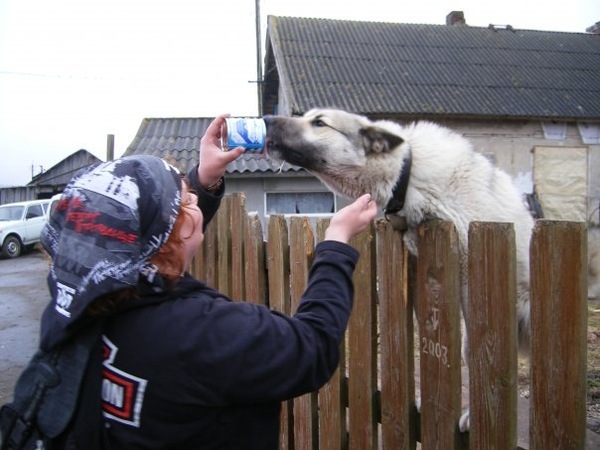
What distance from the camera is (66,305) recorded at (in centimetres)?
120

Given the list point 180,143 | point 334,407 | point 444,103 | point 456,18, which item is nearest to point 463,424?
point 334,407

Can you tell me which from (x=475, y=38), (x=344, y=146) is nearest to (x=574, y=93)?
(x=475, y=38)

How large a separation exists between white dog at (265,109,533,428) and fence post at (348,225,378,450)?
0.21 metres

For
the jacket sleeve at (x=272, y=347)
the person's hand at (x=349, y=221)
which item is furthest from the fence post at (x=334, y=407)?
the jacket sleeve at (x=272, y=347)

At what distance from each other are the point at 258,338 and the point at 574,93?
14218 mm

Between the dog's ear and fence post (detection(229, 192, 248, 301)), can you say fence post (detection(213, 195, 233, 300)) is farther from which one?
the dog's ear

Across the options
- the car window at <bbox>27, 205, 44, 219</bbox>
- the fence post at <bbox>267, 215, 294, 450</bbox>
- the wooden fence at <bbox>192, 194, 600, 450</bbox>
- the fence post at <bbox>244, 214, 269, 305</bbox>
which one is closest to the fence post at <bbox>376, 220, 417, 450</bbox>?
the wooden fence at <bbox>192, 194, 600, 450</bbox>

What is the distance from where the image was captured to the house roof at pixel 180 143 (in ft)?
36.7

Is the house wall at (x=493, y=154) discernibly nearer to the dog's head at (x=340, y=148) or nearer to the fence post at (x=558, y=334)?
the dog's head at (x=340, y=148)

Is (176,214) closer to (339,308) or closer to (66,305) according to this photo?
(66,305)

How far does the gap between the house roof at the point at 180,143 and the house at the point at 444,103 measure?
0.03 metres

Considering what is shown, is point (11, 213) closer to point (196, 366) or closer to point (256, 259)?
point (256, 259)

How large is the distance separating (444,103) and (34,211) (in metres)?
17.2

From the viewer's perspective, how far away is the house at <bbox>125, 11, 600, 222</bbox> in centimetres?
1154
